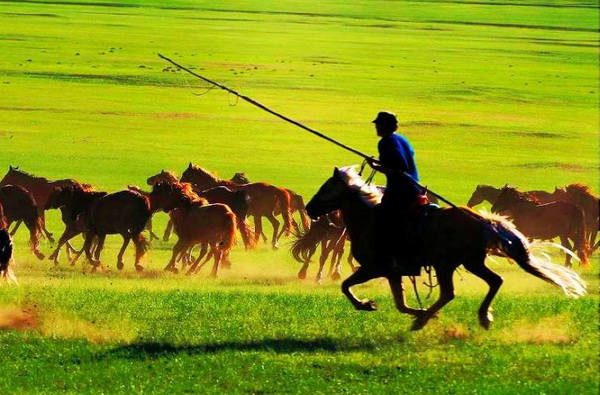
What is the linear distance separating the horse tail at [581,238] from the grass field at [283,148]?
0.51 m

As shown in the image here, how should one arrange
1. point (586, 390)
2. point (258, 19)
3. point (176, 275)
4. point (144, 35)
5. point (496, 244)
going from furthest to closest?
point (258, 19), point (144, 35), point (176, 275), point (496, 244), point (586, 390)

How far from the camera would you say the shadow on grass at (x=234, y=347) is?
14.8 meters

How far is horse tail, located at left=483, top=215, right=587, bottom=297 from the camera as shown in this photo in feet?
50.3

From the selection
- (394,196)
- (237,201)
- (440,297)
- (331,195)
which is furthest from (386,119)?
(237,201)

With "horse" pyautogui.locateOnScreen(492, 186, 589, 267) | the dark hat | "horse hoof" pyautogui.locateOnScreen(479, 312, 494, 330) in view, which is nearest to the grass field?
"horse hoof" pyautogui.locateOnScreen(479, 312, 494, 330)

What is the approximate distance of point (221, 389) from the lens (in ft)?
43.9

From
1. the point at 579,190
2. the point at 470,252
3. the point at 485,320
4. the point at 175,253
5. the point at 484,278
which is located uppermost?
the point at 470,252

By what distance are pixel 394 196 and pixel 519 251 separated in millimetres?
1425

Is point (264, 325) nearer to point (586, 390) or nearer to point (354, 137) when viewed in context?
point (586, 390)

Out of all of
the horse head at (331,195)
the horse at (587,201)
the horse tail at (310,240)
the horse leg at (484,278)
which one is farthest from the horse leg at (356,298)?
A: the horse at (587,201)

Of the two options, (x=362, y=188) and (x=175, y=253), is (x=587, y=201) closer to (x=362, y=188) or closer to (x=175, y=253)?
(x=175, y=253)

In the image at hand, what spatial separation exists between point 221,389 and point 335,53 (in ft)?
214

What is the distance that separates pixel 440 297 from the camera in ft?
50.8

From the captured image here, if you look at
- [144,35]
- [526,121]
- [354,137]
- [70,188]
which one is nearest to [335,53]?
[144,35]
